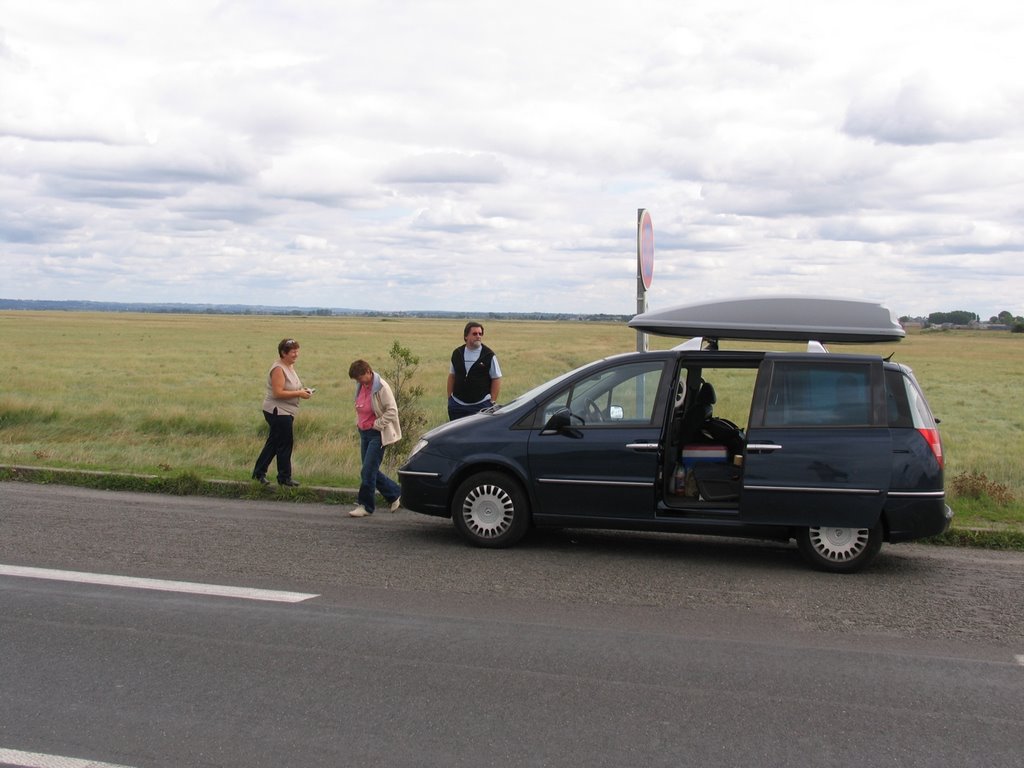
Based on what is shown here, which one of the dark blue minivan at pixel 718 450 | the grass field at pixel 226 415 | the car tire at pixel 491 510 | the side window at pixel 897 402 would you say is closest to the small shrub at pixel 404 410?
the grass field at pixel 226 415

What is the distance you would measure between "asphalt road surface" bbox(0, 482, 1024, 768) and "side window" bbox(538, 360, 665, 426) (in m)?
1.08

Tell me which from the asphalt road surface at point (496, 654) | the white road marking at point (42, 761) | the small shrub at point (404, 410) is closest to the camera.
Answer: the white road marking at point (42, 761)

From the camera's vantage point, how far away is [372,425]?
922 centimetres

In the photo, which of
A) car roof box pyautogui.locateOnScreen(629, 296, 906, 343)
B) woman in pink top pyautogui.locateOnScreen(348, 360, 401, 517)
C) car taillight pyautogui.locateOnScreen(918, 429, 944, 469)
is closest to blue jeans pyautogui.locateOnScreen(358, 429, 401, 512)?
woman in pink top pyautogui.locateOnScreen(348, 360, 401, 517)

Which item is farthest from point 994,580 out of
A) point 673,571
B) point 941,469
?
point 673,571

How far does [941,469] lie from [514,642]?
12.0ft

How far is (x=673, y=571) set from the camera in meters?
7.16

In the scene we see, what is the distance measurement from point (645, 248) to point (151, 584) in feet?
16.7

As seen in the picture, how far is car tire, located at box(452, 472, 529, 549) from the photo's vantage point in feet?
25.3

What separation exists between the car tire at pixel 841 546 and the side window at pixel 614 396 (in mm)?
1531

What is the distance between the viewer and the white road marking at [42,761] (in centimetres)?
379

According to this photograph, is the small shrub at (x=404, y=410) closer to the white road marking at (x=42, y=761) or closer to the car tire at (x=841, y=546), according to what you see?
the car tire at (x=841, y=546)

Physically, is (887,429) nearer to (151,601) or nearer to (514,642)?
(514,642)

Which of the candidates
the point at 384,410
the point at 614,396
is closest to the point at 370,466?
the point at 384,410
